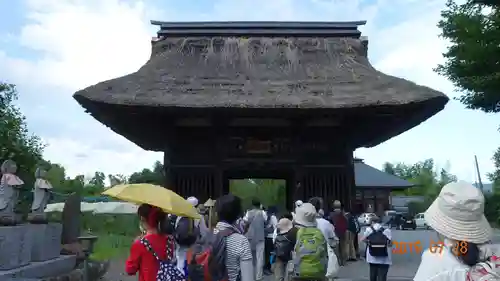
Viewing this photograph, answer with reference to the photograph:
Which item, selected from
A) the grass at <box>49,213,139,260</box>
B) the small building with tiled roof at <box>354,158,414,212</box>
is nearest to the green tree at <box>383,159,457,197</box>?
the small building with tiled roof at <box>354,158,414,212</box>

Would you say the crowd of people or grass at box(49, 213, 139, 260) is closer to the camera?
the crowd of people

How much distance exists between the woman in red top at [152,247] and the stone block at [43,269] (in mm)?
3696

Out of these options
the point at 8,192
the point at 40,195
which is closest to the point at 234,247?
the point at 8,192

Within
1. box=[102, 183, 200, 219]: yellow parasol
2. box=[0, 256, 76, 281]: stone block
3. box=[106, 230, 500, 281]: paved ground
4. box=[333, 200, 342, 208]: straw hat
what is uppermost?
box=[333, 200, 342, 208]: straw hat

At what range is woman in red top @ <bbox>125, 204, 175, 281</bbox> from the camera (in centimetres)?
407

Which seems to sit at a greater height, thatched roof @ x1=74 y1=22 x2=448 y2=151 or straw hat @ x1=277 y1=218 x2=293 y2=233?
thatched roof @ x1=74 y1=22 x2=448 y2=151

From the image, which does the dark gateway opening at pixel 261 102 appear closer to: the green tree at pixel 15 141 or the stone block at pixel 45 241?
the stone block at pixel 45 241

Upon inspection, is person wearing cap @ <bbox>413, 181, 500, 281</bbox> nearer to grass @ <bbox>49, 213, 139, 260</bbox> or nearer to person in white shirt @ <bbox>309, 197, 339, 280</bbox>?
person in white shirt @ <bbox>309, 197, 339, 280</bbox>

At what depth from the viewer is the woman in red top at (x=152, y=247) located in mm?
4074

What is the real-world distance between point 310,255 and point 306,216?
0.44 meters

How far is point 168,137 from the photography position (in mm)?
11930

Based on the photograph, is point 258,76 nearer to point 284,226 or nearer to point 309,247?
point 284,226

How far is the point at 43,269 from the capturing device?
29.1 feet

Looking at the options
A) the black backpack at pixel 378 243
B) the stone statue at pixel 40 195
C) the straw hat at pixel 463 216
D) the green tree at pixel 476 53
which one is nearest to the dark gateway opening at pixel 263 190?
the green tree at pixel 476 53
